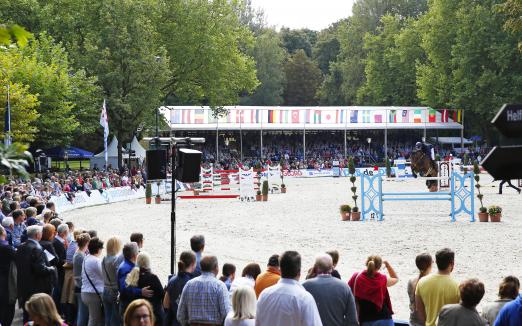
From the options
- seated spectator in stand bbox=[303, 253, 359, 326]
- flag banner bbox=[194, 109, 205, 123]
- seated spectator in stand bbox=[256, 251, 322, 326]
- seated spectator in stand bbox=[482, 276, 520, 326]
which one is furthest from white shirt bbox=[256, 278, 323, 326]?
flag banner bbox=[194, 109, 205, 123]

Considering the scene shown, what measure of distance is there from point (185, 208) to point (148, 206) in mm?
2122

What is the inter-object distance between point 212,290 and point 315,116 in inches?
2301

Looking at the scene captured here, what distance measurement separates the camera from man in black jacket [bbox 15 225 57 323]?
34.8 feet

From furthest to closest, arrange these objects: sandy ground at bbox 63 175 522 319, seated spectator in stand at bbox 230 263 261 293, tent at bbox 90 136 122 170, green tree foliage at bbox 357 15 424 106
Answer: green tree foliage at bbox 357 15 424 106
tent at bbox 90 136 122 170
sandy ground at bbox 63 175 522 319
seated spectator in stand at bbox 230 263 261 293

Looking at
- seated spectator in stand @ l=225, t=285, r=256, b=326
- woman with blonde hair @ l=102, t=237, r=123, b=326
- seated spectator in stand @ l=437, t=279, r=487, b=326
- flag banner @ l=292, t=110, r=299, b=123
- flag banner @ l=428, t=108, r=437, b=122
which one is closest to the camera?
seated spectator in stand @ l=437, t=279, r=487, b=326

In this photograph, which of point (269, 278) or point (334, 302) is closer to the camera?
point (334, 302)

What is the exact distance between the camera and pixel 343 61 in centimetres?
9544

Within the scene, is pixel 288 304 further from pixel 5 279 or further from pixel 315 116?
pixel 315 116

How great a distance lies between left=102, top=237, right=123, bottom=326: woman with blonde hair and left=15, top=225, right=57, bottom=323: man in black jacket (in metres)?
1.06

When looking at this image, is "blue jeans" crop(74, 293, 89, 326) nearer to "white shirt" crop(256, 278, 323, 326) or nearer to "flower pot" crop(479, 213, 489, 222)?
"white shirt" crop(256, 278, 323, 326)

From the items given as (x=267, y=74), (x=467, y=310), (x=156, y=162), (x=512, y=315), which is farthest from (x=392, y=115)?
(x=512, y=315)

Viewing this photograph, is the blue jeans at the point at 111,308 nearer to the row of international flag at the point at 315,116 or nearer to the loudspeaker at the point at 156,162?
the loudspeaker at the point at 156,162

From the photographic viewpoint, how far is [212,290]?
7.72 metres

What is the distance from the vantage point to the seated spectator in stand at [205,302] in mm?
7711
